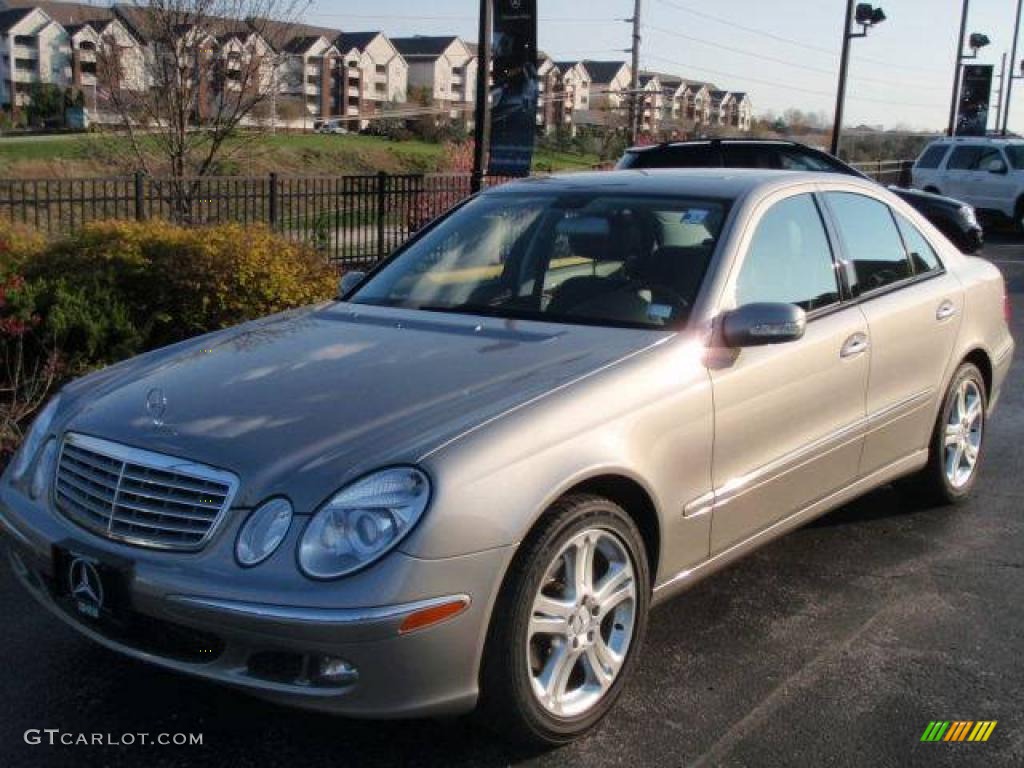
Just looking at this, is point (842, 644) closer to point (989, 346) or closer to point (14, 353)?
point (989, 346)

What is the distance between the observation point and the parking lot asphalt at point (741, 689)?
3307mm

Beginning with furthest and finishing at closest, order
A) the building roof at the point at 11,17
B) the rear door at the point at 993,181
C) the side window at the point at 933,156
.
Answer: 1. the building roof at the point at 11,17
2. the side window at the point at 933,156
3. the rear door at the point at 993,181

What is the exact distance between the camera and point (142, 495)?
3.16 meters

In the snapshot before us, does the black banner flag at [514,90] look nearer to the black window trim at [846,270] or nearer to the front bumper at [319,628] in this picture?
the black window trim at [846,270]

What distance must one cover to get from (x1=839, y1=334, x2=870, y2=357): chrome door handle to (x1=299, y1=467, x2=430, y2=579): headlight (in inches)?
86.5

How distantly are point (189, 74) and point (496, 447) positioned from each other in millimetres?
13011

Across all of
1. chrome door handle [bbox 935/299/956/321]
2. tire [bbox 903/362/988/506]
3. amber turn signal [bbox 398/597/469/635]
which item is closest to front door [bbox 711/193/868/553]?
chrome door handle [bbox 935/299/956/321]

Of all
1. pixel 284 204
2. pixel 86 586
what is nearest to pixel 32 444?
pixel 86 586

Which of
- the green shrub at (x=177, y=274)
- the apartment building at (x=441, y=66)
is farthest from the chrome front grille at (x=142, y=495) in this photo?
the apartment building at (x=441, y=66)

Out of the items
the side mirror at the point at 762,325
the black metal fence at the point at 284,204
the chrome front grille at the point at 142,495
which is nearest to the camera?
the chrome front grille at the point at 142,495

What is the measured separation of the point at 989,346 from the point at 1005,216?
19080mm

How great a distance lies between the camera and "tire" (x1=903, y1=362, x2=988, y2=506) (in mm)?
5441

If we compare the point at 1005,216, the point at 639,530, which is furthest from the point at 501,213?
the point at 1005,216

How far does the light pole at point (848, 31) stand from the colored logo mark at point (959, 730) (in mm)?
22842
